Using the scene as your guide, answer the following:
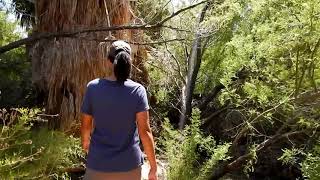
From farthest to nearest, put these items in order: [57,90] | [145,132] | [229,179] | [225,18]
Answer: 1. [229,179]
2. [225,18]
3. [57,90]
4. [145,132]

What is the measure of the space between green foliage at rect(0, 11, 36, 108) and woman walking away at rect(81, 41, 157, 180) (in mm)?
4252

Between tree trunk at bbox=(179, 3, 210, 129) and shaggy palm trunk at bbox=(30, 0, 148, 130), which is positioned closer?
shaggy palm trunk at bbox=(30, 0, 148, 130)

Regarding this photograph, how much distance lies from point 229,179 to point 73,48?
164 inches

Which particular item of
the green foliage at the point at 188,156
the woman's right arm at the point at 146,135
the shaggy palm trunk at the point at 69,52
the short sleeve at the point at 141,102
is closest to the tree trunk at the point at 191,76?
the green foliage at the point at 188,156

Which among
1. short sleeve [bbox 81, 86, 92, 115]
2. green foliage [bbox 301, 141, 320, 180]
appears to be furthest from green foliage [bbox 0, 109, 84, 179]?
Result: green foliage [bbox 301, 141, 320, 180]

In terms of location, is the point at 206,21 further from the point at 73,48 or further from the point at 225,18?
the point at 73,48

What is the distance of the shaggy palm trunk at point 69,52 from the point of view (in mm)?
6566

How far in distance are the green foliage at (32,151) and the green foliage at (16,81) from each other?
126 centimetres

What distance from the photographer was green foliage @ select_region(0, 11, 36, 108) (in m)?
7.04

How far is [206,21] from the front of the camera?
8609 mm

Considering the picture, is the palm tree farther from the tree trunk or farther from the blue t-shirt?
the blue t-shirt

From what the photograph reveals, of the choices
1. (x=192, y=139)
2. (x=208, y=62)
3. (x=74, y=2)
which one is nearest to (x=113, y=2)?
(x=74, y=2)

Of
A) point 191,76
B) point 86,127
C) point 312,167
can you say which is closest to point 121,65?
point 86,127

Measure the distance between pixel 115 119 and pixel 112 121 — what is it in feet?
0.07
